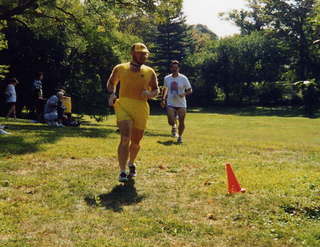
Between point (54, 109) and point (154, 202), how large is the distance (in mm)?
11703

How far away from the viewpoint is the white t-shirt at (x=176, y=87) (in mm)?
12408

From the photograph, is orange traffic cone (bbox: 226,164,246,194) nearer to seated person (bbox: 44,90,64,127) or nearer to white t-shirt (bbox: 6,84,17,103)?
seated person (bbox: 44,90,64,127)

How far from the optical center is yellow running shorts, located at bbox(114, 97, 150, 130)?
6844 millimetres

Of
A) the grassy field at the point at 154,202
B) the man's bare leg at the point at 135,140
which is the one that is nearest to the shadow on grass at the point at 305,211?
the grassy field at the point at 154,202

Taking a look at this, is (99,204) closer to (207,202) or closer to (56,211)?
(56,211)

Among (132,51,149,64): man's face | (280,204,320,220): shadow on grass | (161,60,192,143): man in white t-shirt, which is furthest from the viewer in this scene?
(161,60,192,143): man in white t-shirt

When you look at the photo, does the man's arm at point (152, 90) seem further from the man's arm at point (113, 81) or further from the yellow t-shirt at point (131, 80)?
the man's arm at point (113, 81)

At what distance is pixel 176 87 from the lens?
12406 millimetres

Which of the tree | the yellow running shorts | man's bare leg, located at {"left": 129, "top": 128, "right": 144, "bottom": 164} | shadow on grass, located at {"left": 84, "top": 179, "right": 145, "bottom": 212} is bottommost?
shadow on grass, located at {"left": 84, "top": 179, "right": 145, "bottom": 212}

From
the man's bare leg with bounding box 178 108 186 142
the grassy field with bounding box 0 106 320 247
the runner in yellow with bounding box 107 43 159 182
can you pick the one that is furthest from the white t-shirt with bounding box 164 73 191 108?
the runner in yellow with bounding box 107 43 159 182

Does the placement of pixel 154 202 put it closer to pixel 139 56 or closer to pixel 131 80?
pixel 131 80

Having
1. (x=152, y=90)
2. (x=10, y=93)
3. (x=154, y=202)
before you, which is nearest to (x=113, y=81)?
(x=152, y=90)

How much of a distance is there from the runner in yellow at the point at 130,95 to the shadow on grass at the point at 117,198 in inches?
11.6

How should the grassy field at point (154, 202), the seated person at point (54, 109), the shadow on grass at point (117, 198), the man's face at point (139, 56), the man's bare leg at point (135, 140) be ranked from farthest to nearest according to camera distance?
the seated person at point (54, 109)
the man's bare leg at point (135, 140)
the man's face at point (139, 56)
the shadow on grass at point (117, 198)
the grassy field at point (154, 202)
